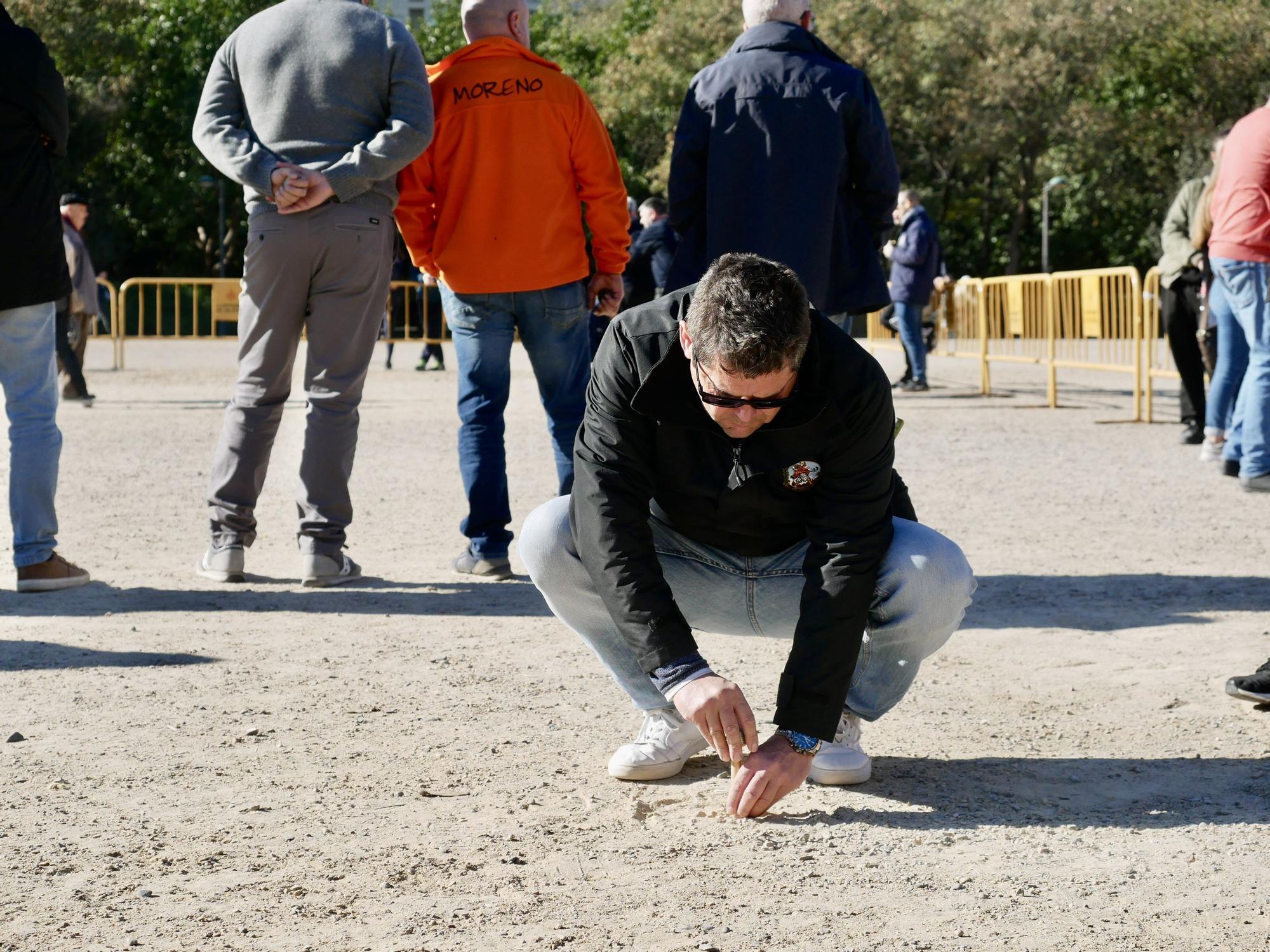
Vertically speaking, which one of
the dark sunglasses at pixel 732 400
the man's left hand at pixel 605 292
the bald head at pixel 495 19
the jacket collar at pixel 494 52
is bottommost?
the dark sunglasses at pixel 732 400

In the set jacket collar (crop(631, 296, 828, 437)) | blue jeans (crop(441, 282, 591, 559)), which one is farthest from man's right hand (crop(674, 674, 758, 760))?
blue jeans (crop(441, 282, 591, 559))

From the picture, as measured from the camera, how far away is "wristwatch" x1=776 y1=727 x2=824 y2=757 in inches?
126

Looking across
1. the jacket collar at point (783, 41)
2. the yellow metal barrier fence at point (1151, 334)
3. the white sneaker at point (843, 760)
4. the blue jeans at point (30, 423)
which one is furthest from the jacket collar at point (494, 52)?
the yellow metal barrier fence at point (1151, 334)

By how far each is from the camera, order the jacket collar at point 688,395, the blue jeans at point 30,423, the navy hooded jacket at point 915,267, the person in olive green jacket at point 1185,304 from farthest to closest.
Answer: the navy hooded jacket at point 915,267 < the person in olive green jacket at point 1185,304 < the blue jeans at point 30,423 < the jacket collar at point 688,395

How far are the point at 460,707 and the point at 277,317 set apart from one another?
2.04m

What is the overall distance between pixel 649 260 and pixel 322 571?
8.06 m

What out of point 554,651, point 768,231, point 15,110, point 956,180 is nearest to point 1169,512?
point 768,231

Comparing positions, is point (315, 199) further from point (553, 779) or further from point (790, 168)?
point (553, 779)

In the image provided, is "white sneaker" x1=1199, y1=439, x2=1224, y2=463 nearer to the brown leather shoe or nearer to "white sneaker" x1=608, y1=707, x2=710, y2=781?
the brown leather shoe

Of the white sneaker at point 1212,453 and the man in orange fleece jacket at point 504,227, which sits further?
the white sneaker at point 1212,453

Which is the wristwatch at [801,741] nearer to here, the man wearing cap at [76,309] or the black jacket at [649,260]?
the black jacket at [649,260]

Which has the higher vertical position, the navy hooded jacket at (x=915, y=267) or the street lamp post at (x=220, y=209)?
the street lamp post at (x=220, y=209)

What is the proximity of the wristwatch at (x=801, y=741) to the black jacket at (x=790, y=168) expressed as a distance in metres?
2.92

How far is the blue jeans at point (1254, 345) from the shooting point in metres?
8.14
